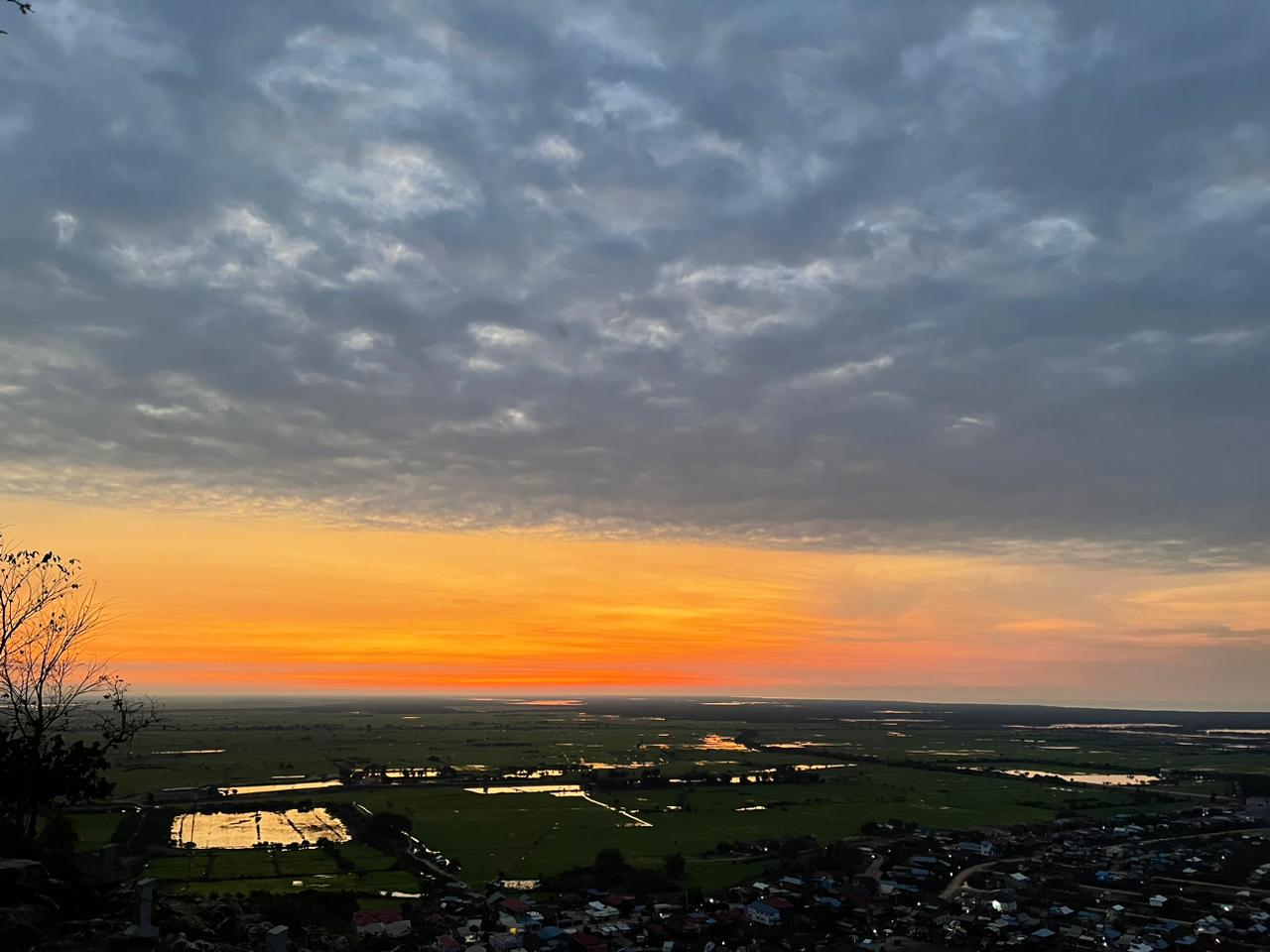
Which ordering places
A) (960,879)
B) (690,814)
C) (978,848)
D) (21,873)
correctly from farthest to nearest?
(690,814), (978,848), (960,879), (21,873)

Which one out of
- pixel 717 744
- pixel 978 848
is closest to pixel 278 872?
pixel 978 848

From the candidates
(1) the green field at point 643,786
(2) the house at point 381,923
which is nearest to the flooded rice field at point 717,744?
(1) the green field at point 643,786

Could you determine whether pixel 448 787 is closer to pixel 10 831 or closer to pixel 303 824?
pixel 303 824

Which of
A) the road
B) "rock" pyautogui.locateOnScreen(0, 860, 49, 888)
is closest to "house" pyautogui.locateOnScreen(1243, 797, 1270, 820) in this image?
the road

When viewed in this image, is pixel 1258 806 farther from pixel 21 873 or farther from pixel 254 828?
pixel 21 873

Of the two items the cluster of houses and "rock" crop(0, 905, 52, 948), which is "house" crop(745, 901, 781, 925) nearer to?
the cluster of houses

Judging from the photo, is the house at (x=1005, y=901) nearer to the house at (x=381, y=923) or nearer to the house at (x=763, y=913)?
the house at (x=763, y=913)
